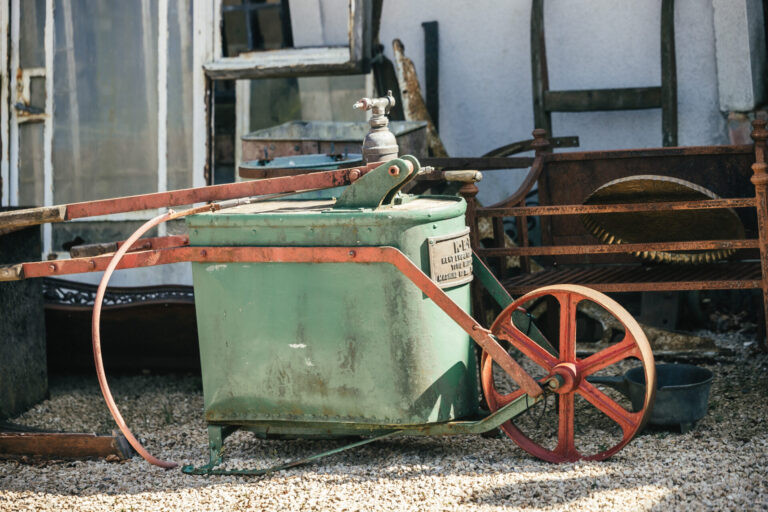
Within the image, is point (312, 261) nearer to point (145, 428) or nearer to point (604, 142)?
point (145, 428)

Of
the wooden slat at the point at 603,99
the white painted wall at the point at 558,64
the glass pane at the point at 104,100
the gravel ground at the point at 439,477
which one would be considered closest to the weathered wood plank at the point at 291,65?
the glass pane at the point at 104,100

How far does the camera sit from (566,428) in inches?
144

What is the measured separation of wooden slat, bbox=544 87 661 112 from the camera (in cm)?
602

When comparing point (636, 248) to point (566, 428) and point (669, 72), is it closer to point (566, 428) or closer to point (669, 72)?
point (566, 428)

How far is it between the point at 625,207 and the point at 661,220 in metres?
0.32

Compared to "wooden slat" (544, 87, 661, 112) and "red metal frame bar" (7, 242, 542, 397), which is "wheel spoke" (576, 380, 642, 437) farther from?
"wooden slat" (544, 87, 661, 112)

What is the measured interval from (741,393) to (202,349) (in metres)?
2.54

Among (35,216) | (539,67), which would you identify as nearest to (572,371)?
(35,216)

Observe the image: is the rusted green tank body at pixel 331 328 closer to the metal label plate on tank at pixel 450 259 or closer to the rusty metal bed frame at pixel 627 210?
the metal label plate on tank at pixel 450 259

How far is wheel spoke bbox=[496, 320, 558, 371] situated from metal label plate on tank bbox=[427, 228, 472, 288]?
0.28 m

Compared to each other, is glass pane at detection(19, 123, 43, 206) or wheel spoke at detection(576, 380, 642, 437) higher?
glass pane at detection(19, 123, 43, 206)


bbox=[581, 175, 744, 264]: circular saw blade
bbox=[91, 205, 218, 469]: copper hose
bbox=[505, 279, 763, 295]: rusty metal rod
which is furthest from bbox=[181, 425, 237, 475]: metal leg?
bbox=[581, 175, 744, 264]: circular saw blade

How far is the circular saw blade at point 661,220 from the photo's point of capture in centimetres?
405

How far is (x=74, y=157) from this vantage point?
233 inches
